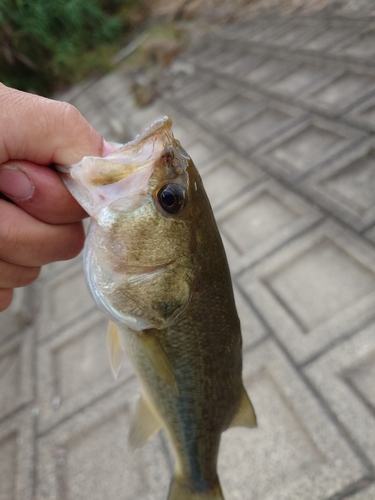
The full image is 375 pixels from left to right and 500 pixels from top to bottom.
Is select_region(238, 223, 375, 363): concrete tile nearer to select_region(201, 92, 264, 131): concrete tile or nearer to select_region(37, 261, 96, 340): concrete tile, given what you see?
select_region(37, 261, 96, 340): concrete tile

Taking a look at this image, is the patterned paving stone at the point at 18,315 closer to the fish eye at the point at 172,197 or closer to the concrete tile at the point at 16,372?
the concrete tile at the point at 16,372

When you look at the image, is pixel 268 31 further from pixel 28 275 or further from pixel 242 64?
pixel 28 275

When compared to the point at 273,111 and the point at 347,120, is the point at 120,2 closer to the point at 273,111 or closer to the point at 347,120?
the point at 273,111

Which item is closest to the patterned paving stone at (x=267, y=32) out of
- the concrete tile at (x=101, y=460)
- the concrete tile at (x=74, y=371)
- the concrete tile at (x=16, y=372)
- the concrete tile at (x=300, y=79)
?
the concrete tile at (x=300, y=79)

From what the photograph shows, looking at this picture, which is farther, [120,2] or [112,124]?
[120,2]

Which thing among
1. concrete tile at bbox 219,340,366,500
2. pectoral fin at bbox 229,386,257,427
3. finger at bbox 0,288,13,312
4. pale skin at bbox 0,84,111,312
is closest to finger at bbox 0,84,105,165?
pale skin at bbox 0,84,111,312

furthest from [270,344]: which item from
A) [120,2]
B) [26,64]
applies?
[120,2]

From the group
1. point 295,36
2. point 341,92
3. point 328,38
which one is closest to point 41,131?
point 341,92
